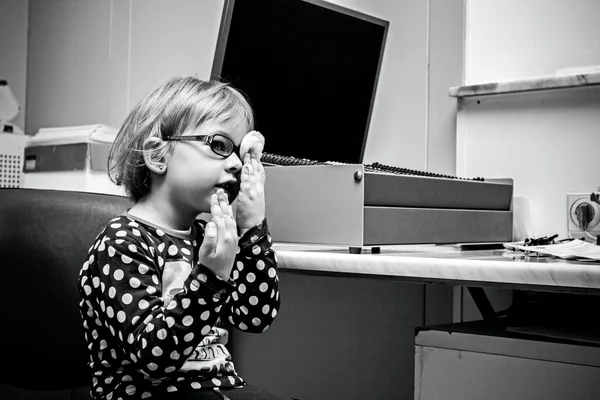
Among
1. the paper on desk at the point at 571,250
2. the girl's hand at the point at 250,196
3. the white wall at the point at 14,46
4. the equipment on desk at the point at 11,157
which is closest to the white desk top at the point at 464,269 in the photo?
the paper on desk at the point at 571,250

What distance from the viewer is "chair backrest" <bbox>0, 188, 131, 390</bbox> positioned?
1.09 meters

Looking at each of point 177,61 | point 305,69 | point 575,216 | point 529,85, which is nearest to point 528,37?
point 529,85

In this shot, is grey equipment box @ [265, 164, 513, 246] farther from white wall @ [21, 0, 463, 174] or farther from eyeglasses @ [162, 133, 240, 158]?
white wall @ [21, 0, 463, 174]

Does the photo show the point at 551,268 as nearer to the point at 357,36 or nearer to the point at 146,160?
the point at 146,160

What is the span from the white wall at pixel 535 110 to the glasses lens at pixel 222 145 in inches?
35.3

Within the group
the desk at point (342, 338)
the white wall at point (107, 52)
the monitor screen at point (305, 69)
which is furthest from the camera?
the white wall at point (107, 52)

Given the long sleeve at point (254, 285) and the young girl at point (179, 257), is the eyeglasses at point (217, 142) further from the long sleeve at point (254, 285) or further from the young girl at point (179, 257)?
the long sleeve at point (254, 285)

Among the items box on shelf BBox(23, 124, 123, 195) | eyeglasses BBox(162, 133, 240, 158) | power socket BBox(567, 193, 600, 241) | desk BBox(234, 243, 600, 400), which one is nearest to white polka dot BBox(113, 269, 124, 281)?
eyeglasses BBox(162, 133, 240, 158)

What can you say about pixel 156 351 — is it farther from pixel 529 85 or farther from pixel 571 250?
pixel 529 85

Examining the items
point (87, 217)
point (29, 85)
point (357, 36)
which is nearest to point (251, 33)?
point (357, 36)

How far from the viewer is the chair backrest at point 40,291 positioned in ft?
3.56

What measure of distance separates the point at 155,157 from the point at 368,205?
Answer: 348 mm

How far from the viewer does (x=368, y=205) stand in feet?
3.51

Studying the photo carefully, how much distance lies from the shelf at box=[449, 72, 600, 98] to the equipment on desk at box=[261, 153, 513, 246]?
42cm
